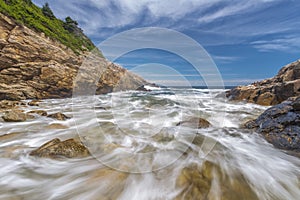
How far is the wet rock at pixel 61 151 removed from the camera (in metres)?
3.02

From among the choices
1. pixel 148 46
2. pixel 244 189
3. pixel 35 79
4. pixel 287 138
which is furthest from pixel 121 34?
pixel 35 79

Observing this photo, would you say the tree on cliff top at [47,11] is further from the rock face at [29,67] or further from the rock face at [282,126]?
the rock face at [282,126]

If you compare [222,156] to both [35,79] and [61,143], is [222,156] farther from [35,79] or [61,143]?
[35,79]

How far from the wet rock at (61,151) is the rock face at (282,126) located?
4748 millimetres

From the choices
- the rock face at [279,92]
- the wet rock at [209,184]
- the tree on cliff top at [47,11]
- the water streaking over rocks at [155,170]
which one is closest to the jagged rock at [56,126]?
the water streaking over rocks at [155,170]

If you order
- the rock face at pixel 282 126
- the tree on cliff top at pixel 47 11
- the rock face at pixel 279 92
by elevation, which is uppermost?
the tree on cliff top at pixel 47 11

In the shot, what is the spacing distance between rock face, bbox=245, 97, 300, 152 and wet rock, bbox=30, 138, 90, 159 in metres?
4.75

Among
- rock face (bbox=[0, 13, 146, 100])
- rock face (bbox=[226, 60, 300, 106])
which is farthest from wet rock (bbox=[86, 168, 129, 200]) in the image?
rock face (bbox=[0, 13, 146, 100])

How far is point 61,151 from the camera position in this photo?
306cm

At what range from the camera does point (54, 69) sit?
48.2 feet

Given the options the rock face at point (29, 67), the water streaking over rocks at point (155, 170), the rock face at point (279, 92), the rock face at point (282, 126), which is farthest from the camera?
the rock face at point (29, 67)

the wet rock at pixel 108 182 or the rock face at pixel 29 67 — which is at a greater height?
the rock face at pixel 29 67

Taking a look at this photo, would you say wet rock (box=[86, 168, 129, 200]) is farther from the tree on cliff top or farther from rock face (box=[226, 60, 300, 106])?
the tree on cliff top

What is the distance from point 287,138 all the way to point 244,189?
102 inches
